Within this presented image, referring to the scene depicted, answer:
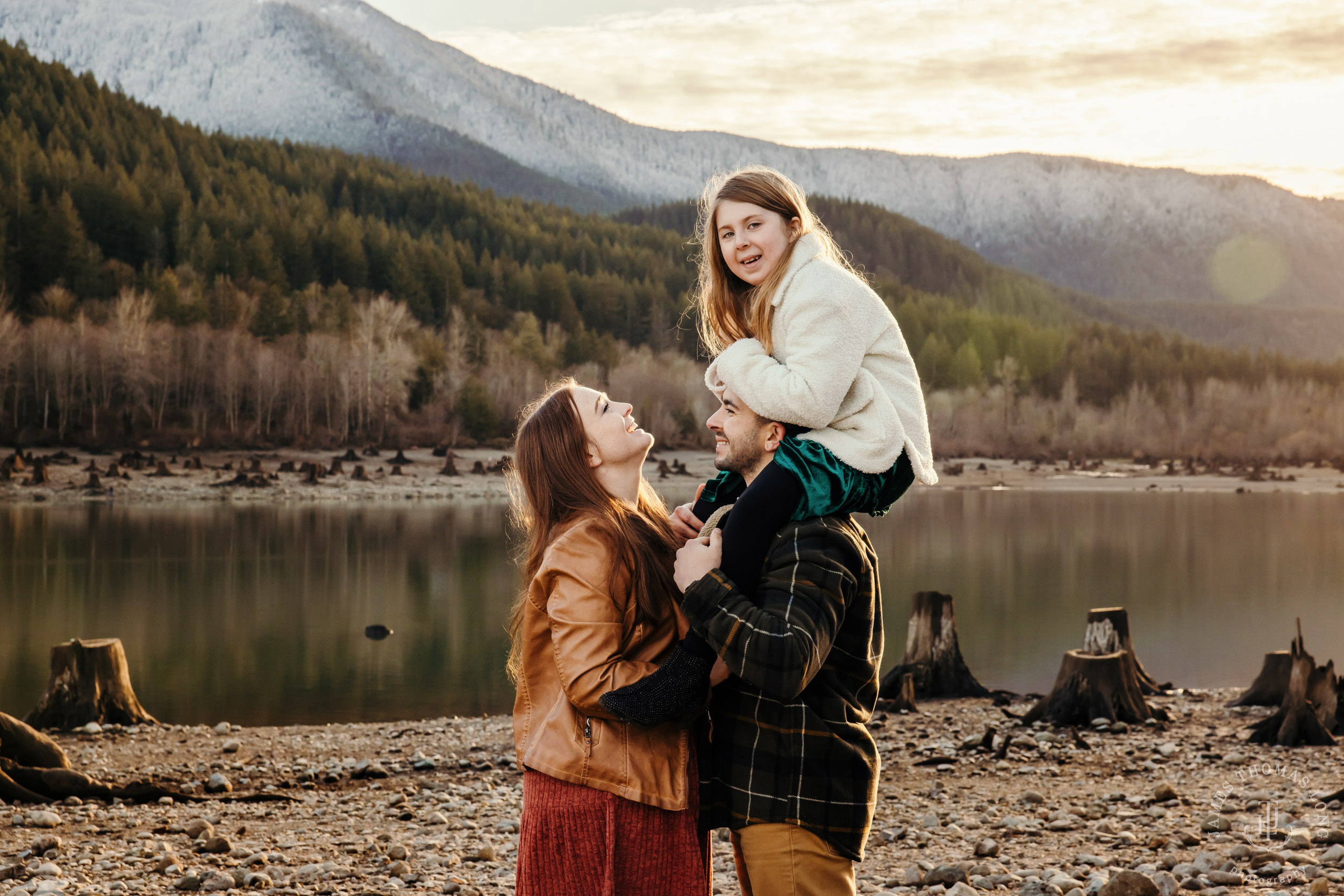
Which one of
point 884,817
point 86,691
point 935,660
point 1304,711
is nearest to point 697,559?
point 884,817

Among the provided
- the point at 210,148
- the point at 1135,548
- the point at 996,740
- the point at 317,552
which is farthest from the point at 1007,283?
the point at 996,740

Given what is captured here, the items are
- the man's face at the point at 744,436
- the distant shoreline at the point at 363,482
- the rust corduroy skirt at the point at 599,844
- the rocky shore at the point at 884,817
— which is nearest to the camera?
the rust corduroy skirt at the point at 599,844

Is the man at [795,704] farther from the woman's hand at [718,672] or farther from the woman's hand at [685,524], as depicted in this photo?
the woman's hand at [685,524]

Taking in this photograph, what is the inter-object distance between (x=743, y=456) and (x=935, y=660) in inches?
358

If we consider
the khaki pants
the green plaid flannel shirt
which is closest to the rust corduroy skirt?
the green plaid flannel shirt

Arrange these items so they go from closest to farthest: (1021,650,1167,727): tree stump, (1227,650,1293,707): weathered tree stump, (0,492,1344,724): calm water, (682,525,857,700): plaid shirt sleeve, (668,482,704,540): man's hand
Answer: (682,525,857,700): plaid shirt sleeve → (668,482,704,540): man's hand → (1021,650,1167,727): tree stump → (1227,650,1293,707): weathered tree stump → (0,492,1344,724): calm water

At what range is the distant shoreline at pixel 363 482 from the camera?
141ft

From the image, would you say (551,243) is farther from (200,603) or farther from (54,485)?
(200,603)

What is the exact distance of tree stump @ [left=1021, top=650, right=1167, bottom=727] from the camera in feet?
31.8

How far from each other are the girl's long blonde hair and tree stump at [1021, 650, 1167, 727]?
734cm

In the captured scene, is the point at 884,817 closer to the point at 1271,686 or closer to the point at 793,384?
the point at 793,384

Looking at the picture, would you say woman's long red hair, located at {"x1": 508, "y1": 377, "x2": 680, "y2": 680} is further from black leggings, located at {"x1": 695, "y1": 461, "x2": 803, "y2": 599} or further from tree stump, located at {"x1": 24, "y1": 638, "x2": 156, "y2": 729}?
tree stump, located at {"x1": 24, "y1": 638, "x2": 156, "y2": 729}

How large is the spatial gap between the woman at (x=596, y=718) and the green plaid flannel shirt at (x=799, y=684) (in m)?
0.16

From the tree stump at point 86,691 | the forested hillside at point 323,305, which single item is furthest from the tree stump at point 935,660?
the forested hillside at point 323,305
